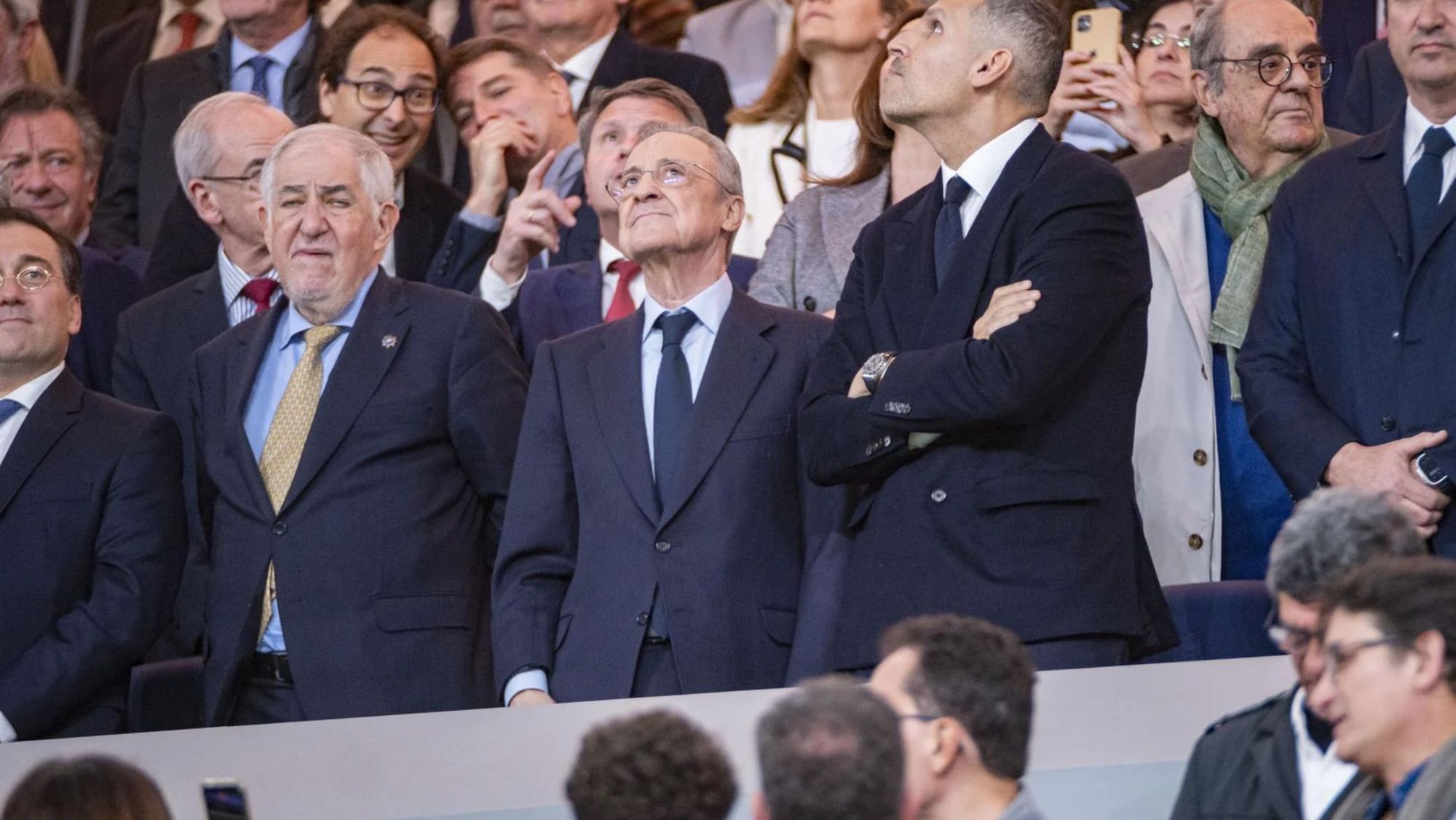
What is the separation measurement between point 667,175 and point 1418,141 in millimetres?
1430

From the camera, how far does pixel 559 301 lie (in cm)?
519

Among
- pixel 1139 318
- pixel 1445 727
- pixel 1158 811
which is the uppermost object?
pixel 1139 318

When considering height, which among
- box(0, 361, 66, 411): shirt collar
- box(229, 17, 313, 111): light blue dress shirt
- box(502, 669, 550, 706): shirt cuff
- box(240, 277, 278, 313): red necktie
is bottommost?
box(502, 669, 550, 706): shirt cuff

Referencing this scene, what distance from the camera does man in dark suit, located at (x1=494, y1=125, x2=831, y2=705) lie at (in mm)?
4043

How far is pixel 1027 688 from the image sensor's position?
2.85 metres

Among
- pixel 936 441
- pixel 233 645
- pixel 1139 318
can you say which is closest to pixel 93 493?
pixel 233 645

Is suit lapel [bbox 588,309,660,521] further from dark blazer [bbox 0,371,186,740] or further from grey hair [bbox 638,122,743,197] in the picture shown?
dark blazer [bbox 0,371,186,740]

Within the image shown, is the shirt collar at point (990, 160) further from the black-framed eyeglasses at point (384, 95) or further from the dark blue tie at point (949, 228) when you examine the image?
the black-framed eyeglasses at point (384, 95)

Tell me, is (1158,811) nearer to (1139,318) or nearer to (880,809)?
(1139,318)

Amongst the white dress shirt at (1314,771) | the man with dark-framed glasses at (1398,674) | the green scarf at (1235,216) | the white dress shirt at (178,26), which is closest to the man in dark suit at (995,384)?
the white dress shirt at (1314,771)

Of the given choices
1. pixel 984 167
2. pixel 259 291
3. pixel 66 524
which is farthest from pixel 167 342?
pixel 984 167

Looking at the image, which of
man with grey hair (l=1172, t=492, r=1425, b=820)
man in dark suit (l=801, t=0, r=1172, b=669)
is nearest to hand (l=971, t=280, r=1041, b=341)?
man in dark suit (l=801, t=0, r=1172, b=669)

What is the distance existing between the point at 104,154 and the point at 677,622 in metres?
3.73

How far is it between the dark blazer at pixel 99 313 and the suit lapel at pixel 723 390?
181cm
